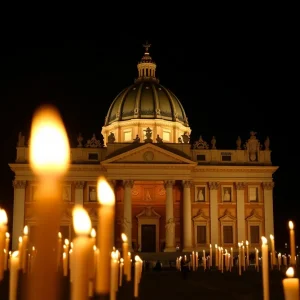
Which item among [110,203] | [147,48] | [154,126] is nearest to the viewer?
[110,203]

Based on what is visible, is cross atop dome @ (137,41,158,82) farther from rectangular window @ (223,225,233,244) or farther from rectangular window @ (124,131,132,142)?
rectangular window @ (223,225,233,244)

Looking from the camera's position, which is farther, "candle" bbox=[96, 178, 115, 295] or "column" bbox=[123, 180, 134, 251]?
"column" bbox=[123, 180, 134, 251]

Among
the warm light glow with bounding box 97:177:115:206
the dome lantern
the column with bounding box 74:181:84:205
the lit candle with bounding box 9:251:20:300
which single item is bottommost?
the lit candle with bounding box 9:251:20:300

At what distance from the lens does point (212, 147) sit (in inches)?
2315

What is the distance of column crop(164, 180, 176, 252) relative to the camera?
53719 mm

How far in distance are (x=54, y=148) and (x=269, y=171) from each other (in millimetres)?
56062

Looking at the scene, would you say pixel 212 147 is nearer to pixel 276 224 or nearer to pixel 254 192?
pixel 254 192

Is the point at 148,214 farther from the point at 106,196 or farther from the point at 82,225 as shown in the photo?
the point at 82,225

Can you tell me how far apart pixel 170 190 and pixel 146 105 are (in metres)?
17.0

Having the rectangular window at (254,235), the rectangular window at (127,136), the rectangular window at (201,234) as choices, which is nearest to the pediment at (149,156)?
the rectangular window at (201,234)

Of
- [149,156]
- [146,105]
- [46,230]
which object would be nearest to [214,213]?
[149,156]

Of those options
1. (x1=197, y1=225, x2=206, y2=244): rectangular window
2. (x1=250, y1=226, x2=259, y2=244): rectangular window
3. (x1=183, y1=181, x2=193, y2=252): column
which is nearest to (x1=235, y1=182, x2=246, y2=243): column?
(x1=250, y1=226, x2=259, y2=244): rectangular window

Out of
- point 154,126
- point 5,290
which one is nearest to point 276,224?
point 154,126

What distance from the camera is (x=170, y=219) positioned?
54031 millimetres
